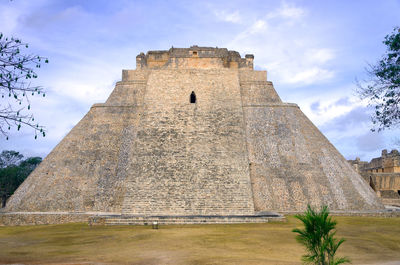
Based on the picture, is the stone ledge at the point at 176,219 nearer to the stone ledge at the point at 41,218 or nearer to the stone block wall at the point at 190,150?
the stone block wall at the point at 190,150

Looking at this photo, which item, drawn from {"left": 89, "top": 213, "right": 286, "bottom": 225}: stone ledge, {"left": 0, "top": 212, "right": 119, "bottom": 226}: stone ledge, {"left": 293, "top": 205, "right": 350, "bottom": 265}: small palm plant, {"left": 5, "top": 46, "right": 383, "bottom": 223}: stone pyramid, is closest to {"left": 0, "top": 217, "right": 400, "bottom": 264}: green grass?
{"left": 89, "top": 213, "right": 286, "bottom": 225}: stone ledge

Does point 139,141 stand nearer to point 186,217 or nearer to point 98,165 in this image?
point 98,165

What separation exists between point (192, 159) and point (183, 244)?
21.0 ft

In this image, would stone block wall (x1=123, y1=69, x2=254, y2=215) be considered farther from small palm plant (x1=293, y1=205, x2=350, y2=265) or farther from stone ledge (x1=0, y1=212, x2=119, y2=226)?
small palm plant (x1=293, y1=205, x2=350, y2=265)

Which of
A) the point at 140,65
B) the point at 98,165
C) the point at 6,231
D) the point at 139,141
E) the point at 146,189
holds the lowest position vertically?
the point at 6,231

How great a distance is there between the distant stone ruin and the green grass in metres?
12.6


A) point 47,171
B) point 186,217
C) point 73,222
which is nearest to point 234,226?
point 186,217

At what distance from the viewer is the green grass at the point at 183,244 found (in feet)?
23.6

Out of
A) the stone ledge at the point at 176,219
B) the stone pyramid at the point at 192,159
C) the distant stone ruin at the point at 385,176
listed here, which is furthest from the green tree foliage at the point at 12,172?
the distant stone ruin at the point at 385,176

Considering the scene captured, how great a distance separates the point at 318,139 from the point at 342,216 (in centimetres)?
418

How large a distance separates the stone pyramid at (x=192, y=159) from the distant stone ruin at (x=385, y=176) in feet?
25.4

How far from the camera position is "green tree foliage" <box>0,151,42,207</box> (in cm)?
2817

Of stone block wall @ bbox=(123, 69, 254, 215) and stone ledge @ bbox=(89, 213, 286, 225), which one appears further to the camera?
stone block wall @ bbox=(123, 69, 254, 215)

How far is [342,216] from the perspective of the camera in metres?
13.2
